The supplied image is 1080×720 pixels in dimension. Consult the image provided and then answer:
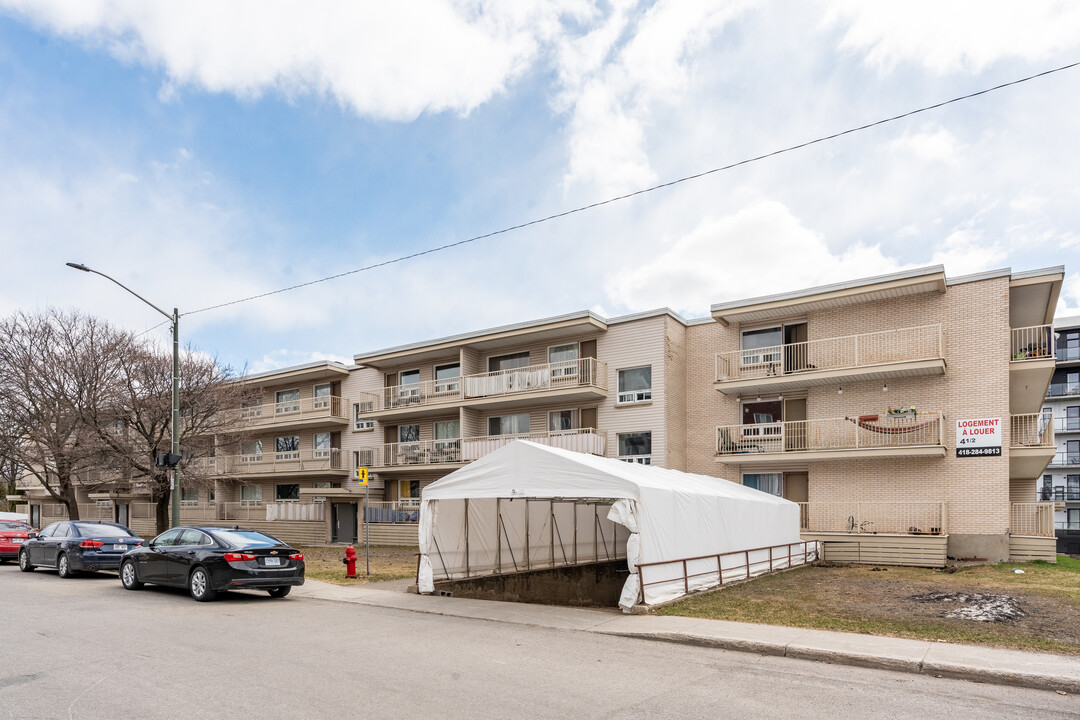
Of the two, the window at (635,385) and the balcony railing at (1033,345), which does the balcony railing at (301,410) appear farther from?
the balcony railing at (1033,345)

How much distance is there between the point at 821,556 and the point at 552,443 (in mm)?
11227

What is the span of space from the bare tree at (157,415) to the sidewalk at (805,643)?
18464 millimetres

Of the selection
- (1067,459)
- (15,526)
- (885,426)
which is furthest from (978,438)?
(1067,459)

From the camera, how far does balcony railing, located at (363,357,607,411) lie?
1209 inches

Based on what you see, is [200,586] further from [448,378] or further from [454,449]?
[448,378]

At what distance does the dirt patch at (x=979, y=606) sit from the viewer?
1230cm

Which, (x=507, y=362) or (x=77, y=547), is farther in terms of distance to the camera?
(x=507, y=362)

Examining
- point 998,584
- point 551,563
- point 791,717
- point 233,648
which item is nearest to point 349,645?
point 233,648

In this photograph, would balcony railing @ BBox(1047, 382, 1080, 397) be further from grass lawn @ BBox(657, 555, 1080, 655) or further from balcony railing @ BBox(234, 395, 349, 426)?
balcony railing @ BBox(234, 395, 349, 426)

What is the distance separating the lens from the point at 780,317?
27.7m

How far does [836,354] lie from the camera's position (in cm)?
2612

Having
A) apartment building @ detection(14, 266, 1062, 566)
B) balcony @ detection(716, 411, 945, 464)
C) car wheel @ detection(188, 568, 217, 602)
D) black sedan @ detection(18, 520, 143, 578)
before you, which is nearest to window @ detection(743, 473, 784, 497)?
apartment building @ detection(14, 266, 1062, 566)

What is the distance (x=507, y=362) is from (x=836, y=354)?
566 inches

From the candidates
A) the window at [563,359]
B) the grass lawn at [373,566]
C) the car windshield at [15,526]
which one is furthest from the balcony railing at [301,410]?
the car windshield at [15,526]
